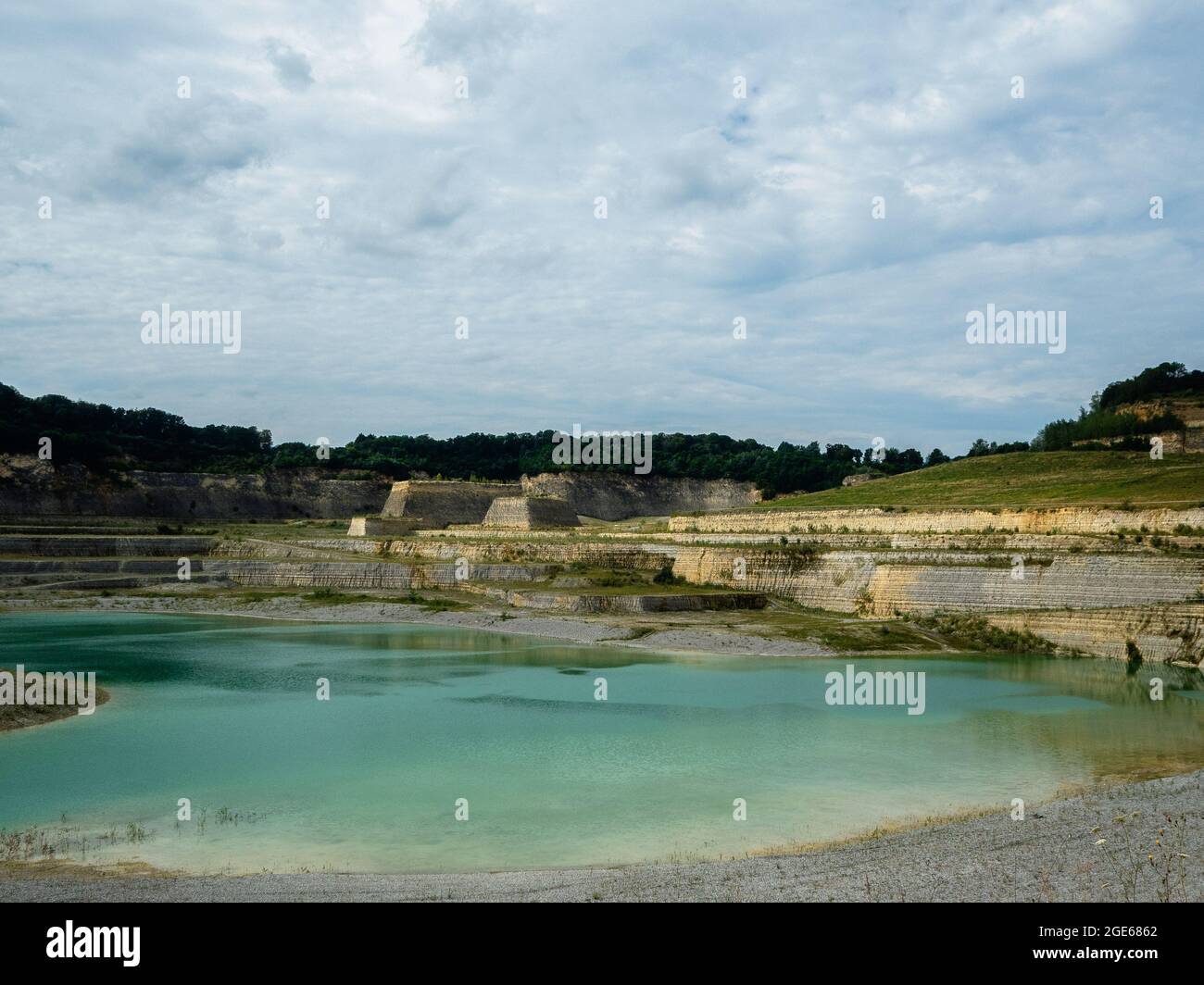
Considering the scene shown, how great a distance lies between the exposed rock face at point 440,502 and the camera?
7644 cm

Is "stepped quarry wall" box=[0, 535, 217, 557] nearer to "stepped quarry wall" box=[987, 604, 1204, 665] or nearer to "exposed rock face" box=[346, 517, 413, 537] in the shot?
"exposed rock face" box=[346, 517, 413, 537]

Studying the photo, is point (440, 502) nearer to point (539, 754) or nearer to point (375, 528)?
point (375, 528)

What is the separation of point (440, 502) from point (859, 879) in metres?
70.1

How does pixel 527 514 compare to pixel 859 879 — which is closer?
pixel 859 879

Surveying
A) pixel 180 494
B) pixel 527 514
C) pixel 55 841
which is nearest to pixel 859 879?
pixel 55 841

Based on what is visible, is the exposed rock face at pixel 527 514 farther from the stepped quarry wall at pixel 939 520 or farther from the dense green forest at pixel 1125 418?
the dense green forest at pixel 1125 418

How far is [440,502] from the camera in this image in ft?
257

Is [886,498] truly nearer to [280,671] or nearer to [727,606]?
[727,606]

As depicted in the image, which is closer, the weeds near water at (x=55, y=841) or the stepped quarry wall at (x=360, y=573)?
the weeds near water at (x=55, y=841)

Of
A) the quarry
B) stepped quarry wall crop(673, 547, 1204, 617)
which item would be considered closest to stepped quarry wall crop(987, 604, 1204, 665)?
the quarry

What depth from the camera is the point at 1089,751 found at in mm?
16859

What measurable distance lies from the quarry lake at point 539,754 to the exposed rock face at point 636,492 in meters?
71.5

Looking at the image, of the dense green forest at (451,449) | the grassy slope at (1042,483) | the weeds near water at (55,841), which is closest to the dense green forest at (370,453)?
the dense green forest at (451,449)

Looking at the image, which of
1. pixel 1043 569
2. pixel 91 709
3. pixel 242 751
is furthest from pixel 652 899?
pixel 1043 569
